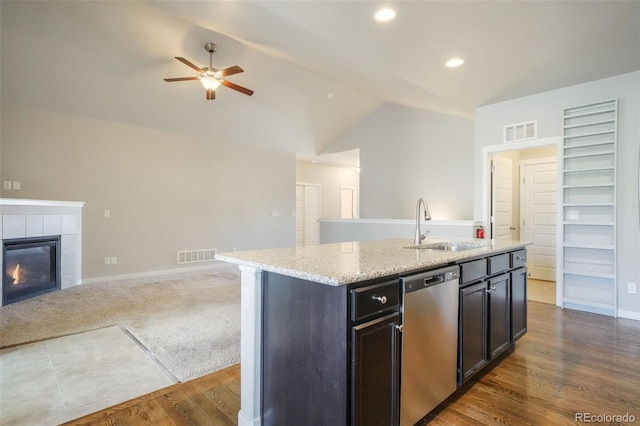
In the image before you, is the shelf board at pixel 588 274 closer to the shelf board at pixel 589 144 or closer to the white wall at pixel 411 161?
the shelf board at pixel 589 144

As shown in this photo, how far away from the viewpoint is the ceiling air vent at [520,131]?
4164mm

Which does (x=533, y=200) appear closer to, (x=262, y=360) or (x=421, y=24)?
(x=421, y=24)

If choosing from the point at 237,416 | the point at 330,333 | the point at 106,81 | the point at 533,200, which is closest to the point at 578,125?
the point at 533,200

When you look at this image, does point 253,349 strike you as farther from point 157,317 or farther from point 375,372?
point 157,317

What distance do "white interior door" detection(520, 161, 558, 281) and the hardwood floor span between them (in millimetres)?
2815

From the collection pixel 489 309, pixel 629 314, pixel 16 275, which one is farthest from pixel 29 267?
pixel 629 314

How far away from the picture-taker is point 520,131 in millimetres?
4277

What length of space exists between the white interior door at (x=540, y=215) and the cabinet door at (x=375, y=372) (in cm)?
508

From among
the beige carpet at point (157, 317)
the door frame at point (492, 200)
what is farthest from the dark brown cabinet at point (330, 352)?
the door frame at point (492, 200)

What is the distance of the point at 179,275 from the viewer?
5746 millimetres

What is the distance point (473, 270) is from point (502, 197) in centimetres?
372

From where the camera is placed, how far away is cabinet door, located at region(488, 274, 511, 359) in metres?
2.26

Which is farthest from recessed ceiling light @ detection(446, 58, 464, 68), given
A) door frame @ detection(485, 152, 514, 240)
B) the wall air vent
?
the wall air vent

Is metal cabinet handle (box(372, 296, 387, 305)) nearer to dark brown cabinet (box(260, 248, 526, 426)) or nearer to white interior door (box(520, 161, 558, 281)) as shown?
dark brown cabinet (box(260, 248, 526, 426))
